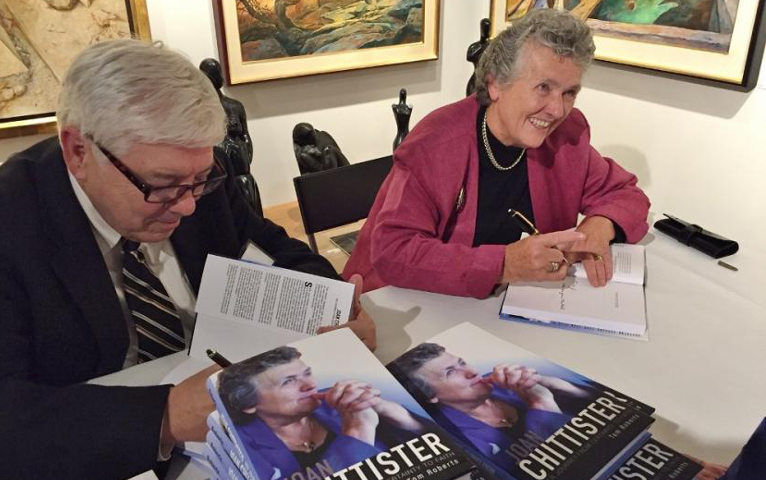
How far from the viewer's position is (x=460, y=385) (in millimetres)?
837

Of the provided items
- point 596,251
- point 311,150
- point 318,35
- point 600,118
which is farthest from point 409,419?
point 318,35

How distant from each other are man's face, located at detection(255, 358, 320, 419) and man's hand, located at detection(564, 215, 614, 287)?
841 mm

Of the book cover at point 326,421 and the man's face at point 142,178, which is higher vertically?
the man's face at point 142,178

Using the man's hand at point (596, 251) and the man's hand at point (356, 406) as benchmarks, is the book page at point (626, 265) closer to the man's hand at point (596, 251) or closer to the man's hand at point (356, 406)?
the man's hand at point (596, 251)

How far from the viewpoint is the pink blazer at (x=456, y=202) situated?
4.31 feet

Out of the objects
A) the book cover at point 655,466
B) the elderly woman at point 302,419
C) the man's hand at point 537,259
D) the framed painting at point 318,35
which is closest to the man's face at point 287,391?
the elderly woman at point 302,419

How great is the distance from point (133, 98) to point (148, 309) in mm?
460

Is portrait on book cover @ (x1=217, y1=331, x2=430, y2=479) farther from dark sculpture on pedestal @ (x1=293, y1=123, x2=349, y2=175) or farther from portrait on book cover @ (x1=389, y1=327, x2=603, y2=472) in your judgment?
dark sculpture on pedestal @ (x1=293, y1=123, x2=349, y2=175)

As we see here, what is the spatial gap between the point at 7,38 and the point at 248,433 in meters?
2.58

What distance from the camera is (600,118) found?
2.87 m

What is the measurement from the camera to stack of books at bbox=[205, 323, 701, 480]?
608 millimetres

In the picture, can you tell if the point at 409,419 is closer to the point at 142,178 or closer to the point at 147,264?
the point at 142,178

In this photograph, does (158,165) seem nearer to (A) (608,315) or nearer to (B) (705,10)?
(A) (608,315)

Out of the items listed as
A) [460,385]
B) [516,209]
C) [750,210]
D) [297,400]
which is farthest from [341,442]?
[750,210]
